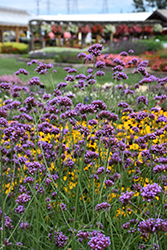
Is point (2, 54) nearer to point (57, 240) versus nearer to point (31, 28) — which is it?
point (31, 28)

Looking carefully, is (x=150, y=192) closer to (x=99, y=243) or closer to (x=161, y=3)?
(x=99, y=243)

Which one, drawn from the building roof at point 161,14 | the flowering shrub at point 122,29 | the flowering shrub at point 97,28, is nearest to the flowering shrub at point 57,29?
the flowering shrub at point 97,28

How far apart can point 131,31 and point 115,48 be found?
19.3 feet

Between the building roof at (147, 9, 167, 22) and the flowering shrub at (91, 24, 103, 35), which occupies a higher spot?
the building roof at (147, 9, 167, 22)

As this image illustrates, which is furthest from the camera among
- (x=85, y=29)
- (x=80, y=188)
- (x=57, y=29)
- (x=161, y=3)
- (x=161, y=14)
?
(x=161, y=3)

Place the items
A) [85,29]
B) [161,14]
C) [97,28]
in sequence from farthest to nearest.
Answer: [161,14], [85,29], [97,28]

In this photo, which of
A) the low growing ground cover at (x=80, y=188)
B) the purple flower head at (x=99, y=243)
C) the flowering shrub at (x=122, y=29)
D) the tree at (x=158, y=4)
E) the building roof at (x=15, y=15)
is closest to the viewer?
the purple flower head at (x=99, y=243)

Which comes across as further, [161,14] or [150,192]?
[161,14]

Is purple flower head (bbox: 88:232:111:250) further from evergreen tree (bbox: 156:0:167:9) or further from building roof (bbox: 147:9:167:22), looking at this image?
evergreen tree (bbox: 156:0:167:9)

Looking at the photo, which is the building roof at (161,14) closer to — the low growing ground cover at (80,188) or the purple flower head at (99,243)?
the low growing ground cover at (80,188)

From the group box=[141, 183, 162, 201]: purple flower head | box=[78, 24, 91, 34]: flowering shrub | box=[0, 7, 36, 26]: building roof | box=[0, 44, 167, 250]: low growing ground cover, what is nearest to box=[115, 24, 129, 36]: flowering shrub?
box=[78, 24, 91, 34]: flowering shrub

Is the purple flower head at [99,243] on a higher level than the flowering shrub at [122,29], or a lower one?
lower

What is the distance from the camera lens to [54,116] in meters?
2.83

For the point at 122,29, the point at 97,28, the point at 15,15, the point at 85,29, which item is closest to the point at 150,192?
the point at 97,28
